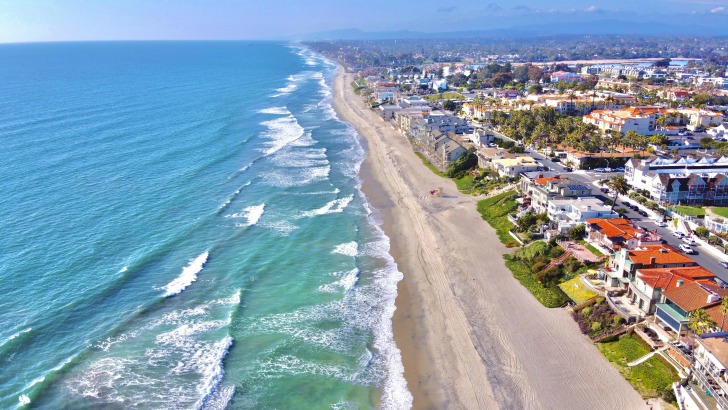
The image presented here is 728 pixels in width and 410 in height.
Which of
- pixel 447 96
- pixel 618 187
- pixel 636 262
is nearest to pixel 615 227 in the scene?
pixel 636 262

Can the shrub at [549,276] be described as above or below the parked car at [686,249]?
below

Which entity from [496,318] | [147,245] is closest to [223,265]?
[147,245]

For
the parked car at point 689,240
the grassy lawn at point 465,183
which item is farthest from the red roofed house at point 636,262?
the grassy lawn at point 465,183

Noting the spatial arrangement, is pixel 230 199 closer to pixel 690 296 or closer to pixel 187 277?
pixel 187 277

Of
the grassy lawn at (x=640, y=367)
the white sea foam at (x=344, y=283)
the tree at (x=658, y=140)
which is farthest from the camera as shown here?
the tree at (x=658, y=140)

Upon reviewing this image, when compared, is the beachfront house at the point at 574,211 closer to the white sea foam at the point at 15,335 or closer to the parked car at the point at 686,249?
the parked car at the point at 686,249

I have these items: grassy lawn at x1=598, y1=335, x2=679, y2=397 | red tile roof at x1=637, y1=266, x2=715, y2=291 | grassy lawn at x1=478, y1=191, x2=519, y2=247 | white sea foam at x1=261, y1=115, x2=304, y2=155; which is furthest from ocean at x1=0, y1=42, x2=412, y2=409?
red tile roof at x1=637, y1=266, x2=715, y2=291
